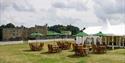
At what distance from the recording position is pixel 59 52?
30234 millimetres

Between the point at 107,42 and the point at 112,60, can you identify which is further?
the point at 107,42

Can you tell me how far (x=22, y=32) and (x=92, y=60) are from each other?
10676 cm

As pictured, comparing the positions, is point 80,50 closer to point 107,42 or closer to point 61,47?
point 61,47

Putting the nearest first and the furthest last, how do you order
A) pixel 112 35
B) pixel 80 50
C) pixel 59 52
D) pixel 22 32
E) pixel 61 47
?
pixel 80 50
pixel 59 52
pixel 61 47
pixel 112 35
pixel 22 32

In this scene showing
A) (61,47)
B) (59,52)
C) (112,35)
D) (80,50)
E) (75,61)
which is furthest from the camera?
(112,35)

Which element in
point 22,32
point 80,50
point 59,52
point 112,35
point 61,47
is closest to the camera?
point 80,50

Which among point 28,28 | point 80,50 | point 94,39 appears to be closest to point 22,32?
point 28,28

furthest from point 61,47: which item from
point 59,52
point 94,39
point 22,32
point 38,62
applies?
point 22,32

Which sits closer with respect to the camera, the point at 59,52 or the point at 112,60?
the point at 112,60

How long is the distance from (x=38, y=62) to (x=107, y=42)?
15.3 m

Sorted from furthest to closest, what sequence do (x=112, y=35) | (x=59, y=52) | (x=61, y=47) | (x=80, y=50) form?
(x=112, y=35) < (x=61, y=47) < (x=59, y=52) < (x=80, y=50)

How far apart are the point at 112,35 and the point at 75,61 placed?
13.5 meters

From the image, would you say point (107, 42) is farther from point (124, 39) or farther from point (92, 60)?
point (92, 60)

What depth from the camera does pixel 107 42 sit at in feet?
121
